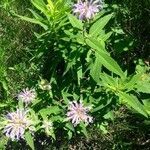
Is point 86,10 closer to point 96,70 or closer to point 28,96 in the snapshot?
point 96,70

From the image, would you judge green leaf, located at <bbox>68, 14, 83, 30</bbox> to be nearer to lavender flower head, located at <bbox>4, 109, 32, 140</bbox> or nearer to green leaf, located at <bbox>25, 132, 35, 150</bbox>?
lavender flower head, located at <bbox>4, 109, 32, 140</bbox>

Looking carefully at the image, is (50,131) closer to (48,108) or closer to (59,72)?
(48,108)

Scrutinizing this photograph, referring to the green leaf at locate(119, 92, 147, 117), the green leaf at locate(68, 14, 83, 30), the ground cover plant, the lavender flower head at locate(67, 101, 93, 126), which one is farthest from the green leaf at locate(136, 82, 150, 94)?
the green leaf at locate(68, 14, 83, 30)

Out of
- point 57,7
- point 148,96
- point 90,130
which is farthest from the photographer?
point 90,130

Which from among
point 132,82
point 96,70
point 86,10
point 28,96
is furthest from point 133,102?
point 28,96

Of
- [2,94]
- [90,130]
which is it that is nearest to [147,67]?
[90,130]

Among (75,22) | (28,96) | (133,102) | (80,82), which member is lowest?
(133,102)

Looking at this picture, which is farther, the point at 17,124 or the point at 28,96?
the point at 28,96
